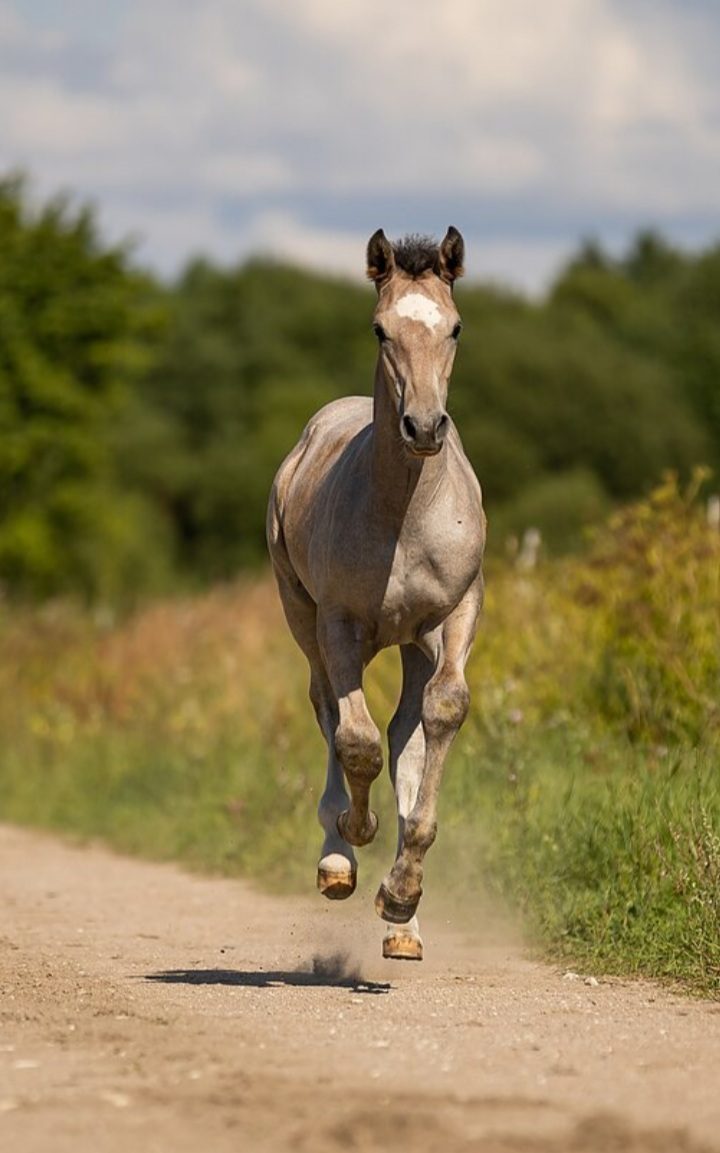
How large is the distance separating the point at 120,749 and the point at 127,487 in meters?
54.7

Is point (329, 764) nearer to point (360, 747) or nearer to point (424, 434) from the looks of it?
point (360, 747)

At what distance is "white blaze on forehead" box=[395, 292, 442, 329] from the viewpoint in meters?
8.27

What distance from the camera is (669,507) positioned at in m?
14.1

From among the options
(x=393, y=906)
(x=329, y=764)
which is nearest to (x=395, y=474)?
(x=329, y=764)

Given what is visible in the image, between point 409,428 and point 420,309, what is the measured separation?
1.96 ft

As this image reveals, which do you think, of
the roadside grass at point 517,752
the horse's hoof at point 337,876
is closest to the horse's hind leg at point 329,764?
the horse's hoof at point 337,876

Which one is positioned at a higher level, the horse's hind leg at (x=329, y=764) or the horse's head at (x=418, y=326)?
the horse's head at (x=418, y=326)

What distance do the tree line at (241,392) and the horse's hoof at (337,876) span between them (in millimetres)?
7098

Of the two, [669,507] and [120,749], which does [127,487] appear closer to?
[120,749]

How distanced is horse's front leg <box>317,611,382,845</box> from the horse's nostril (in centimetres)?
123

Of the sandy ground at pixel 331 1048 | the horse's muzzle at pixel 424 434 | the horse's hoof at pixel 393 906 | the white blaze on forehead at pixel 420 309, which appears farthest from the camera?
the horse's hoof at pixel 393 906

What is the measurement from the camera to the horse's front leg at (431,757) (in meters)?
8.52

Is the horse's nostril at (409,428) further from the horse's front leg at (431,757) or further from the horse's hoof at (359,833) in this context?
the horse's hoof at (359,833)

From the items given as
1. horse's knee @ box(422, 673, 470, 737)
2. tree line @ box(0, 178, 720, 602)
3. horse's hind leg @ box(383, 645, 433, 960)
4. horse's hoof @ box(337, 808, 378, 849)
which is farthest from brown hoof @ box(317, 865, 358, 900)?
tree line @ box(0, 178, 720, 602)
